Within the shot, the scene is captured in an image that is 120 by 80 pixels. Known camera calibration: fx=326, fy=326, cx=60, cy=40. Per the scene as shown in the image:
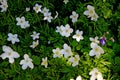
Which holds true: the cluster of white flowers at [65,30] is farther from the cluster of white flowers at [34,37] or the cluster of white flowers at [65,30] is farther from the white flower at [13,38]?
the white flower at [13,38]

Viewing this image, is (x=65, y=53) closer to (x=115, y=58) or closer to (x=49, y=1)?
(x=115, y=58)

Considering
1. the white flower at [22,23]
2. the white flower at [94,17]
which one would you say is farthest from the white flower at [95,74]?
the white flower at [22,23]

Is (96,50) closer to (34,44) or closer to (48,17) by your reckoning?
(34,44)

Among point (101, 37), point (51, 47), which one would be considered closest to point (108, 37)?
point (101, 37)

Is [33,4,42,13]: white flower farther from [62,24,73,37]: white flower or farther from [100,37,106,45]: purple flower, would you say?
[100,37,106,45]: purple flower

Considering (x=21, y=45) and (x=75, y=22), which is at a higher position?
(x=75, y=22)

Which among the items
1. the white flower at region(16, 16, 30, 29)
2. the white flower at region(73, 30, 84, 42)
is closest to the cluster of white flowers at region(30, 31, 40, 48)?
the white flower at region(16, 16, 30, 29)

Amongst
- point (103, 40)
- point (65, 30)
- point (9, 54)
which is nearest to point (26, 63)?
point (9, 54)

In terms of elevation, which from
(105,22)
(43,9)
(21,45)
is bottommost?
(21,45)
